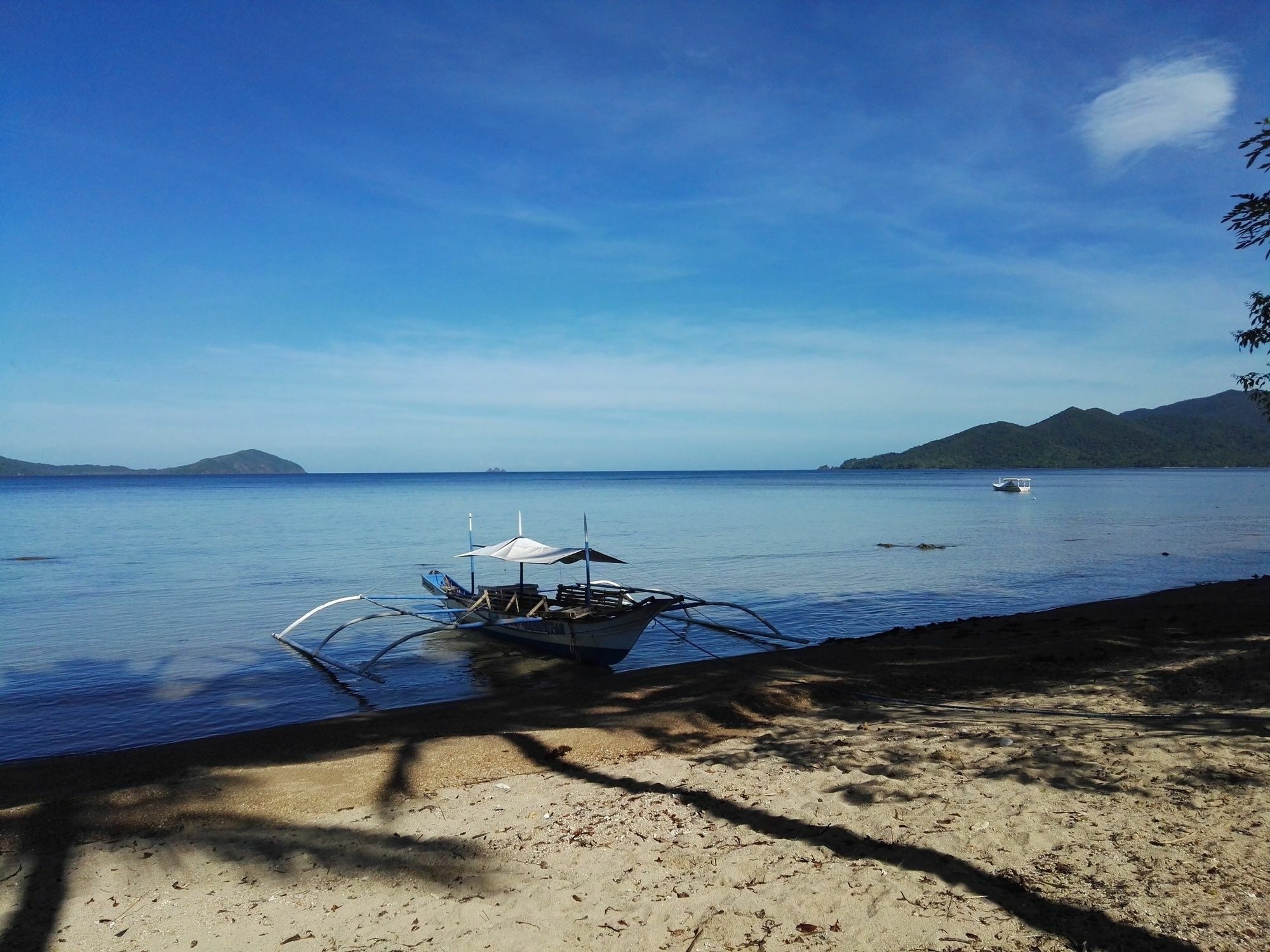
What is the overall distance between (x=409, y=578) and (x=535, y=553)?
12876 mm

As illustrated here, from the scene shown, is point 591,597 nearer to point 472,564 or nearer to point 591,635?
point 591,635

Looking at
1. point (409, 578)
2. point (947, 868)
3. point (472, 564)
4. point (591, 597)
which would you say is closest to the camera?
point (947, 868)

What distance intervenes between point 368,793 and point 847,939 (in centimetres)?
451

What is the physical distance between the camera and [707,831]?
18.3 ft

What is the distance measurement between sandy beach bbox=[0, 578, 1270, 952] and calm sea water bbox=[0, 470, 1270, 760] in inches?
158

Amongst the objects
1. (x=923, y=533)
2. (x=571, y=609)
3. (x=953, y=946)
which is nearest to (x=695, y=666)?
(x=571, y=609)

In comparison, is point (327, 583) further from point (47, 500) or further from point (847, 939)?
point (47, 500)

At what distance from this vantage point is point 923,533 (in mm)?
42188

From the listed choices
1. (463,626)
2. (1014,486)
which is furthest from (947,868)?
(1014,486)

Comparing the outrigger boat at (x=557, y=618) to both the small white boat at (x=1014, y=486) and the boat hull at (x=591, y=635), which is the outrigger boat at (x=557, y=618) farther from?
the small white boat at (x=1014, y=486)

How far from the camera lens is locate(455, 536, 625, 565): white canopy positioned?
1564cm

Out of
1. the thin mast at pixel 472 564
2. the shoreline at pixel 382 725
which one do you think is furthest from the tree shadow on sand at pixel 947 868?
the thin mast at pixel 472 564

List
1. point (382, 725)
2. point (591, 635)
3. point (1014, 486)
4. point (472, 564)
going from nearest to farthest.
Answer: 1. point (382, 725)
2. point (591, 635)
3. point (472, 564)
4. point (1014, 486)

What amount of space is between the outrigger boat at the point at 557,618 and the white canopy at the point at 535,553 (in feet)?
0.08
